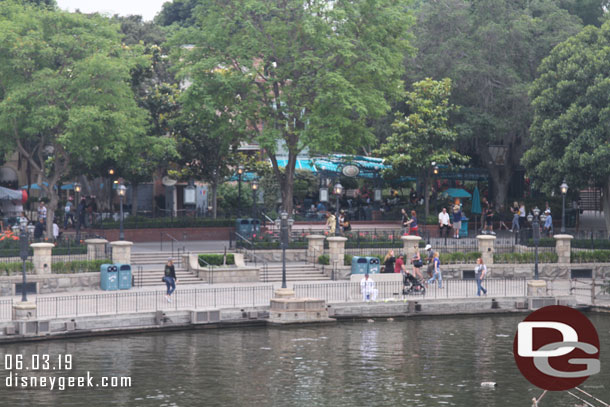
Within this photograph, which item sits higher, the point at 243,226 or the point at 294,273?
the point at 243,226

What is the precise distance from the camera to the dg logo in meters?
10.4

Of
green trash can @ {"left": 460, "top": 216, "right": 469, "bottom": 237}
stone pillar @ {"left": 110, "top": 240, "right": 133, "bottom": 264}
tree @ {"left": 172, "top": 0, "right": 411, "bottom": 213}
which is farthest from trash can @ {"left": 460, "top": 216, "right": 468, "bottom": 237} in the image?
stone pillar @ {"left": 110, "top": 240, "right": 133, "bottom": 264}

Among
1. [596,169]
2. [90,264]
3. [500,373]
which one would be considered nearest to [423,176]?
[596,169]

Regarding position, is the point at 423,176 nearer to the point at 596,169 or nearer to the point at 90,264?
the point at 596,169

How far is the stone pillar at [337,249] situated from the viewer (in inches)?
1720

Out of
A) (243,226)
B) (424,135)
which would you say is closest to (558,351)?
(243,226)

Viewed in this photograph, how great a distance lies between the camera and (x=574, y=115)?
48.0m

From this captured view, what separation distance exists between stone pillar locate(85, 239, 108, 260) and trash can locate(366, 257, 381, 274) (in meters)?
11.5

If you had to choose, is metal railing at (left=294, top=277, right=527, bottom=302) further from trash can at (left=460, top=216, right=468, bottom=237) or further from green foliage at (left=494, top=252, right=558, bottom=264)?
trash can at (left=460, top=216, right=468, bottom=237)

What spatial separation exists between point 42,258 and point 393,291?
1415 cm

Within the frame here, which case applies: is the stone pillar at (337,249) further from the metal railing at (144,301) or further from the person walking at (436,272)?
the metal railing at (144,301)

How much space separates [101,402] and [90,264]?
1688 cm

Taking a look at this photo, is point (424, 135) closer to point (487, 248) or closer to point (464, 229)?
point (464, 229)

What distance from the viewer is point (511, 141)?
59719 millimetres
